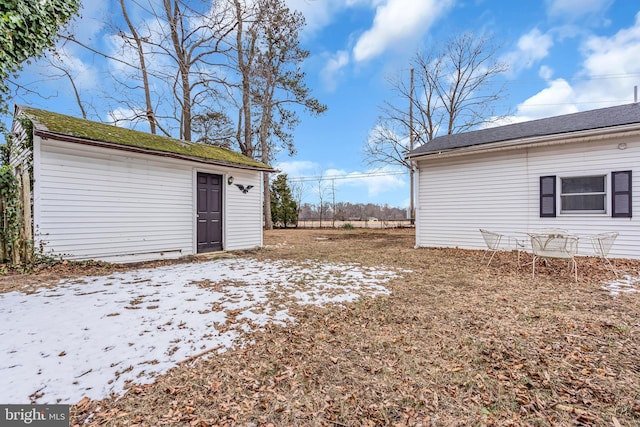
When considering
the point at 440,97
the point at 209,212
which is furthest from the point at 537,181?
the point at 440,97

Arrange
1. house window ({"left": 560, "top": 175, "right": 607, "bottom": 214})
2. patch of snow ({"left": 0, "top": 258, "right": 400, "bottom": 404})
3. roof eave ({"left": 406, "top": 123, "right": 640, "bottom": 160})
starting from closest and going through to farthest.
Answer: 1. patch of snow ({"left": 0, "top": 258, "right": 400, "bottom": 404})
2. roof eave ({"left": 406, "top": 123, "right": 640, "bottom": 160})
3. house window ({"left": 560, "top": 175, "right": 607, "bottom": 214})

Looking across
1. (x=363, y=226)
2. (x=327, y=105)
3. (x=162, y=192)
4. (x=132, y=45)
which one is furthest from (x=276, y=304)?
(x=363, y=226)

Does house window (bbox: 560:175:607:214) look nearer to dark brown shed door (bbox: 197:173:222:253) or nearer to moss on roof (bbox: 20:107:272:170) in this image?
moss on roof (bbox: 20:107:272:170)

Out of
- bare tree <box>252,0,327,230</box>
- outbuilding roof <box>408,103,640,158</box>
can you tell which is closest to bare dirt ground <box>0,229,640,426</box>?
outbuilding roof <box>408,103,640,158</box>

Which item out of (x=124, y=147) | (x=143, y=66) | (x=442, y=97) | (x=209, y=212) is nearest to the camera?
Result: (x=124, y=147)

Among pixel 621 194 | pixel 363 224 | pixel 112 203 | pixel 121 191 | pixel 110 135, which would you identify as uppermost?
pixel 110 135

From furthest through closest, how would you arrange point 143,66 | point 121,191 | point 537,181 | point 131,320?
point 143,66
point 537,181
point 121,191
point 131,320

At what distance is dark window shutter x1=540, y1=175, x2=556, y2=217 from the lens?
667cm

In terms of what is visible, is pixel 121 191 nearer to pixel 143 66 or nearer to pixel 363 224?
pixel 143 66

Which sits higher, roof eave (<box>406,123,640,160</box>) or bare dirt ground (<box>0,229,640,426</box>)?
roof eave (<box>406,123,640,160</box>)

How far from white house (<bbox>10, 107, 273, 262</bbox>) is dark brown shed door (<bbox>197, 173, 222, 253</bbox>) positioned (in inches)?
1.1

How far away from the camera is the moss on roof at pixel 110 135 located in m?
5.12

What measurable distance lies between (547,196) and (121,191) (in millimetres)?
10002

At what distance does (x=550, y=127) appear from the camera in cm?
706
